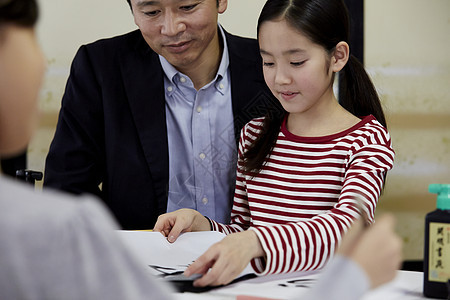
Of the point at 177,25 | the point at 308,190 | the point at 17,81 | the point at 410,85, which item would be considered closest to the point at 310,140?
the point at 308,190

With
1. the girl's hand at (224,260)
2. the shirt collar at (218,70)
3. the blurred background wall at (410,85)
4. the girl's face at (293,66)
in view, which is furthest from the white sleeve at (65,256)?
the blurred background wall at (410,85)

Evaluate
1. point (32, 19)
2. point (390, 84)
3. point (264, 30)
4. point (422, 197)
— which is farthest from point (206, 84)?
point (422, 197)

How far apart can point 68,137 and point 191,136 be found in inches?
13.6

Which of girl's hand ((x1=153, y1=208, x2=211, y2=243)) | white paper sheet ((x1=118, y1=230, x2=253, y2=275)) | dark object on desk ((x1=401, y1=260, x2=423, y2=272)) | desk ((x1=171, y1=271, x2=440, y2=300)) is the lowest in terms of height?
dark object on desk ((x1=401, y1=260, x2=423, y2=272))

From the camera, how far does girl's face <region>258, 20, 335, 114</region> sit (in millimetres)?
1229

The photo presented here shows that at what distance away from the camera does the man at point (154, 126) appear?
1.57 metres

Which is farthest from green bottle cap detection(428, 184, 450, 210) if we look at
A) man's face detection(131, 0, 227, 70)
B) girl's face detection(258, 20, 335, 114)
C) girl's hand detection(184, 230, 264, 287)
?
man's face detection(131, 0, 227, 70)

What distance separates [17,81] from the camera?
488 millimetres

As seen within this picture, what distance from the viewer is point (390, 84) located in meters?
2.78

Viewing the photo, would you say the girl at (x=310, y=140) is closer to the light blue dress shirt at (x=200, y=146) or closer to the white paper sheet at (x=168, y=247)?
the white paper sheet at (x=168, y=247)

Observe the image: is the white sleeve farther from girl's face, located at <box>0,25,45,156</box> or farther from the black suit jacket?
the black suit jacket

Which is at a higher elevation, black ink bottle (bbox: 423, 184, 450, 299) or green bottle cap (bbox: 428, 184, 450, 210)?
green bottle cap (bbox: 428, 184, 450, 210)

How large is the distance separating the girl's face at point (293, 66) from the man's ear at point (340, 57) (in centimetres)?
2

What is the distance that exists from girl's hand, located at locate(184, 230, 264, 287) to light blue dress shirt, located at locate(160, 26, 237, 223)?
0.64 meters
